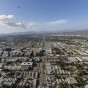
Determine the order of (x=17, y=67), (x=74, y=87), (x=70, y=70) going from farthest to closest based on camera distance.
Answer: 1. (x=17, y=67)
2. (x=70, y=70)
3. (x=74, y=87)

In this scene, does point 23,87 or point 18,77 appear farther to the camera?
point 18,77

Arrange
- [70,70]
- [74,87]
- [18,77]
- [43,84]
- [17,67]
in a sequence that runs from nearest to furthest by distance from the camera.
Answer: [74,87] → [43,84] → [18,77] → [70,70] → [17,67]

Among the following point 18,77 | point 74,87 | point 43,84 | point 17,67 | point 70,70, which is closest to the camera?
point 74,87

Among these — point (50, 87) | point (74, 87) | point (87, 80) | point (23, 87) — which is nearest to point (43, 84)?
point (50, 87)

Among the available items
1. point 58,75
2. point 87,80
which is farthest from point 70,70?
point 87,80

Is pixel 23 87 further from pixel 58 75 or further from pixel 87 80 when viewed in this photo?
pixel 87 80

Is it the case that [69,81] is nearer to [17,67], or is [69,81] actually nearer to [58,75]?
[58,75]

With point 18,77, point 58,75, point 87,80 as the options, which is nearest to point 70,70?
point 58,75

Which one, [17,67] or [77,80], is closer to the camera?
[77,80]

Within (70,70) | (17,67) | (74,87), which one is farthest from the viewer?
(17,67)
